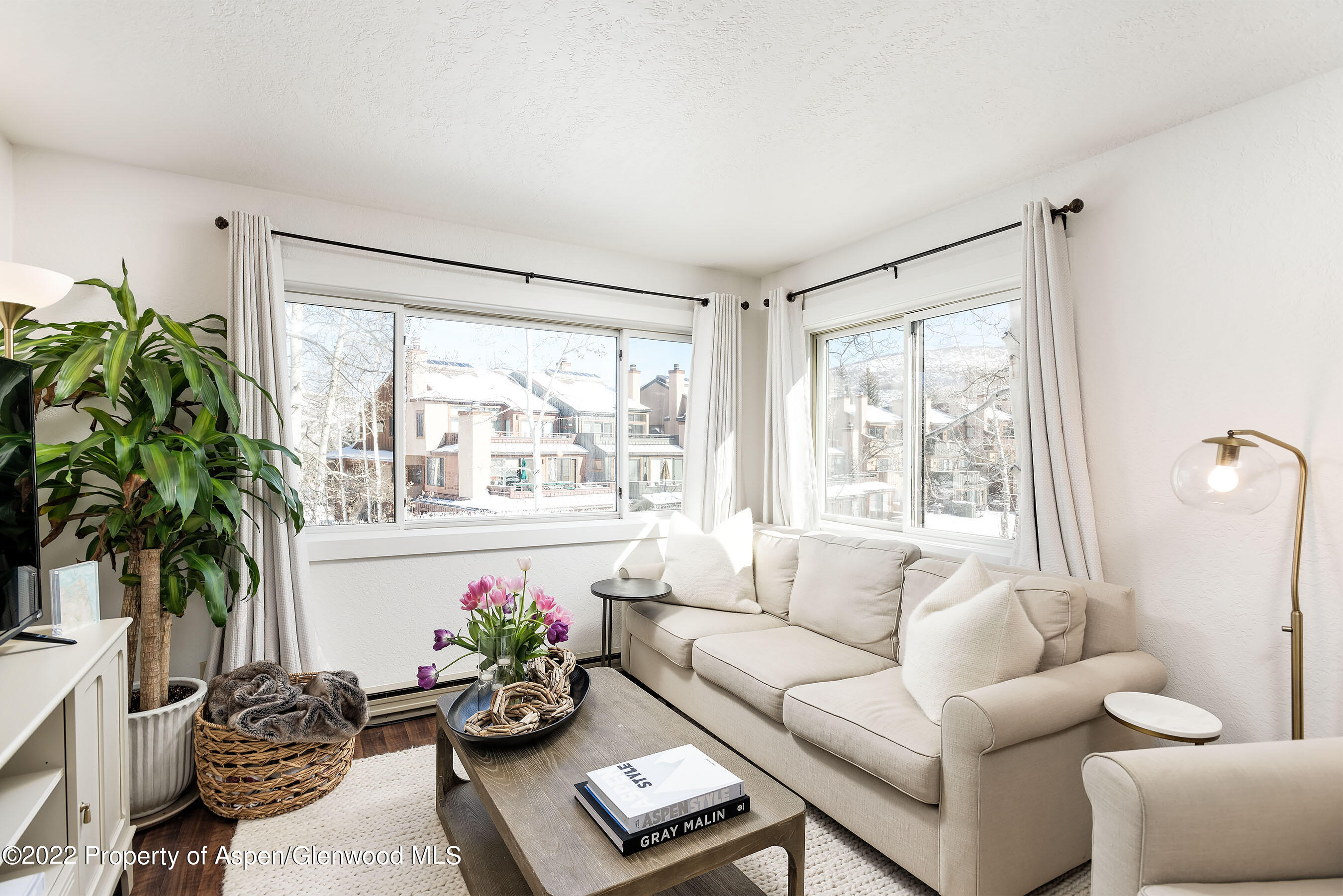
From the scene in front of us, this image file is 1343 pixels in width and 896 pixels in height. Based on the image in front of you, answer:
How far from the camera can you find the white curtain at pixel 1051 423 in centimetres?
254

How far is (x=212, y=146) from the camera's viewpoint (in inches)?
100

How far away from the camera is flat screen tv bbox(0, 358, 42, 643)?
166 centimetres

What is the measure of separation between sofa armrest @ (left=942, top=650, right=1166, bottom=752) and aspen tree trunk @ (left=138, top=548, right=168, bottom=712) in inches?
106

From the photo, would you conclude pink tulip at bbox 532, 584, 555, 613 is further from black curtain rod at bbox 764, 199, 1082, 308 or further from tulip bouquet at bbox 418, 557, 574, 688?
black curtain rod at bbox 764, 199, 1082, 308

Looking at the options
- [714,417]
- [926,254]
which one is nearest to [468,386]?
[714,417]

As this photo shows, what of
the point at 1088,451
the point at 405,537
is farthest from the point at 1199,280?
the point at 405,537

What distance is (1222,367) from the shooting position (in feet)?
7.37

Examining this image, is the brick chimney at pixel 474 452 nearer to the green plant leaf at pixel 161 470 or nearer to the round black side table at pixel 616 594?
the round black side table at pixel 616 594

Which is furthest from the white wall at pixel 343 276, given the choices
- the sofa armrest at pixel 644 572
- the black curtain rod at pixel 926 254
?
the black curtain rod at pixel 926 254

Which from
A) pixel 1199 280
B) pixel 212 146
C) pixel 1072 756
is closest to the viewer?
pixel 1072 756

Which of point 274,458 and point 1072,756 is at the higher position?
point 274,458

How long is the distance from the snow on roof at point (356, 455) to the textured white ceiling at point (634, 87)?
1232mm

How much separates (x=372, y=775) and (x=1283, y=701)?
10.8 feet

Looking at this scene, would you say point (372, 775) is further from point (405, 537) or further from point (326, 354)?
point (326, 354)
